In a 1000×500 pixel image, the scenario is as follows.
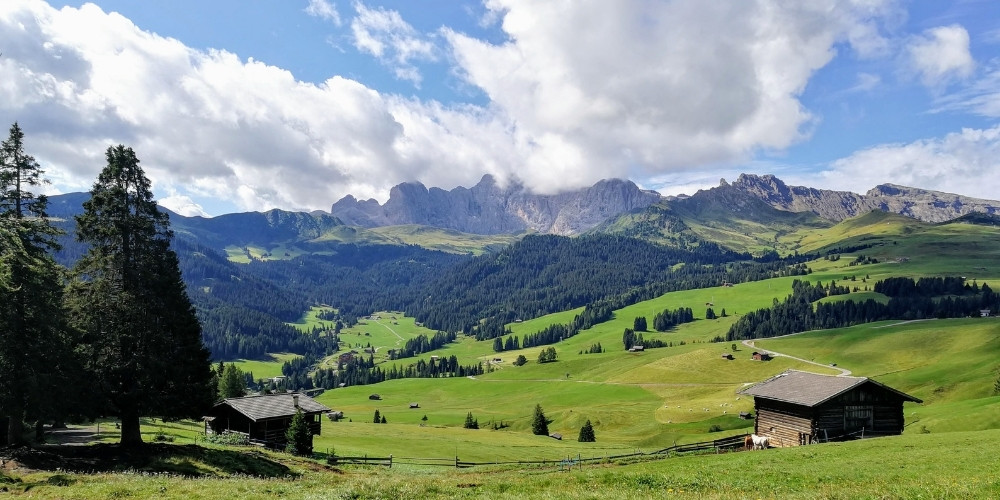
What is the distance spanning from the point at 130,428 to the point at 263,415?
2318cm

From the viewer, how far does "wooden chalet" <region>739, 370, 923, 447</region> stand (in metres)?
55.4

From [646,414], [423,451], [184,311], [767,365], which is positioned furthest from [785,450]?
[767,365]

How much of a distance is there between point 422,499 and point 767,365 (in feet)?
545

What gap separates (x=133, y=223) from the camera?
127 feet

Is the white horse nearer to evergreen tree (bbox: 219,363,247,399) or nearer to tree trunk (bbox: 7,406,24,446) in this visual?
tree trunk (bbox: 7,406,24,446)

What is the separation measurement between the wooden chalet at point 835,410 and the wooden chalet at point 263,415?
170 feet

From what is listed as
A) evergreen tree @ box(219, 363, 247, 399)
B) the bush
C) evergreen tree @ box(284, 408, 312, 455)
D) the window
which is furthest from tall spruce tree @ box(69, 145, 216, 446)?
evergreen tree @ box(219, 363, 247, 399)

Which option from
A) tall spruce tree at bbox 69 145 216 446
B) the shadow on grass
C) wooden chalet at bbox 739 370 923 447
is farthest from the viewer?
wooden chalet at bbox 739 370 923 447

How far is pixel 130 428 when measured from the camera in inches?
1499

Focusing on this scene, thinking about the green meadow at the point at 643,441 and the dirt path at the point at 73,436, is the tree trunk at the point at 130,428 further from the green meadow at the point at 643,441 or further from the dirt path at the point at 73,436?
the dirt path at the point at 73,436

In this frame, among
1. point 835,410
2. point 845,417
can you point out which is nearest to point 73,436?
point 835,410

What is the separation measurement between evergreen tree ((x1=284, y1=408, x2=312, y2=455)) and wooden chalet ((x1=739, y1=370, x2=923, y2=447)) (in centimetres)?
5122

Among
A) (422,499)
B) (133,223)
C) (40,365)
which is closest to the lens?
(422,499)

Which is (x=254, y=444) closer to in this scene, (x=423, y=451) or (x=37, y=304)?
(x=423, y=451)
